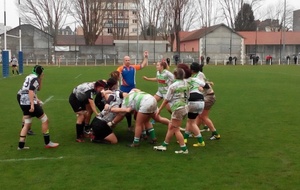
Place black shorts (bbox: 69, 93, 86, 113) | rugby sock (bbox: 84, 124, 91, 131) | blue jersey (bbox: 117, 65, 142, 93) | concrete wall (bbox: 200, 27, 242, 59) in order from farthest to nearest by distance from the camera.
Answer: concrete wall (bbox: 200, 27, 242, 59)
blue jersey (bbox: 117, 65, 142, 93)
rugby sock (bbox: 84, 124, 91, 131)
black shorts (bbox: 69, 93, 86, 113)

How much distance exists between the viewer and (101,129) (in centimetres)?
884

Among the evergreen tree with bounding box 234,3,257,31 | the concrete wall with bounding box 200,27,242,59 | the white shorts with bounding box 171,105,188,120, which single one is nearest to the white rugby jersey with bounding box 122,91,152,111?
the white shorts with bounding box 171,105,188,120

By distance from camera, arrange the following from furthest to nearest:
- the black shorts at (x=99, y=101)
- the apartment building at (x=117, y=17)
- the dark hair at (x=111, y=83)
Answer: the apartment building at (x=117, y=17) < the black shorts at (x=99, y=101) < the dark hair at (x=111, y=83)

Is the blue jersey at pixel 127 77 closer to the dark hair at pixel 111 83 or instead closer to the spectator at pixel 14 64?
the dark hair at pixel 111 83

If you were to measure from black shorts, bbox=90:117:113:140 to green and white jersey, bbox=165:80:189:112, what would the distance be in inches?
67.7

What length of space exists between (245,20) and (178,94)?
87842mm

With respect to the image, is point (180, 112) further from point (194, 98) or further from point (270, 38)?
point (270, 38)

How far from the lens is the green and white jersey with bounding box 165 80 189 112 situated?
784cm

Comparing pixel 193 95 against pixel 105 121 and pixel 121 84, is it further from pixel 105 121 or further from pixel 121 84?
pixel 121 84

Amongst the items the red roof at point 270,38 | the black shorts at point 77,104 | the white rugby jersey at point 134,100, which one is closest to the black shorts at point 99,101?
the black shorts at point 77,104

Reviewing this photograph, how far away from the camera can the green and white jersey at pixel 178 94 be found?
309 inches

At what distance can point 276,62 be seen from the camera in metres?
65.7

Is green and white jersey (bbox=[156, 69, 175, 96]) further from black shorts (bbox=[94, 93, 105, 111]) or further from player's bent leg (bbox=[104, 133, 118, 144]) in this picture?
player's bent leg (bbox=[104, 133, 118, 144])

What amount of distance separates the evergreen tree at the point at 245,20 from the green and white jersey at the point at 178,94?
3356 inches
